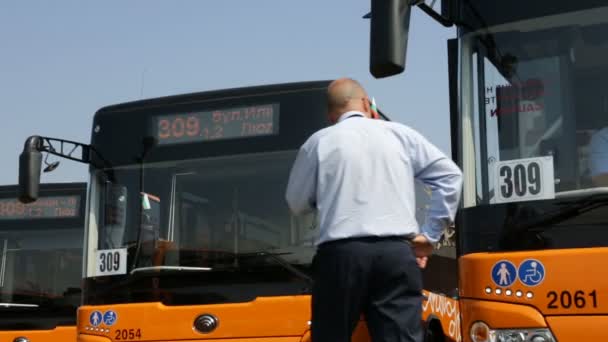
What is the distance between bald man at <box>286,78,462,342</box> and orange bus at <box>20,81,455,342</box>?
2468 mm

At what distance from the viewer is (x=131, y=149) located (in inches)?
315

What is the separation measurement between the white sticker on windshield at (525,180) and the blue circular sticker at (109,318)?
10.0 feet

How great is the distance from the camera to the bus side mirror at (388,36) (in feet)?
17.6

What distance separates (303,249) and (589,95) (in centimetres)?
231

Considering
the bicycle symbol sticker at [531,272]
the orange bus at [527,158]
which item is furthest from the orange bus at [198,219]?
the bicycle symbol sticker at [531,272]

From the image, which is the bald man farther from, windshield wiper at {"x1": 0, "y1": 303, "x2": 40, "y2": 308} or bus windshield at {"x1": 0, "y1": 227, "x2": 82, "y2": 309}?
bus windshield at {"x1": 0, "y1": 227, "x2": 82, "y2": 309}

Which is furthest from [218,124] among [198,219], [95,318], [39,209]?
[39,209]

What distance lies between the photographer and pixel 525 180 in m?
5.70

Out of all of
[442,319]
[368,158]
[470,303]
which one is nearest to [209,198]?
[442,319]

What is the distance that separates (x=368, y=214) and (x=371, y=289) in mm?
309

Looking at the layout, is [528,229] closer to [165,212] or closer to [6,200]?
[165,212]

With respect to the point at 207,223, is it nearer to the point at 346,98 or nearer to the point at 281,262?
the point at 281,262

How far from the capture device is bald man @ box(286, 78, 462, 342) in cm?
447

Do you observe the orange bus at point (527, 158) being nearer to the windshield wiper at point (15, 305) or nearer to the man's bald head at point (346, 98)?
the man's bald head at point (346, 98)
